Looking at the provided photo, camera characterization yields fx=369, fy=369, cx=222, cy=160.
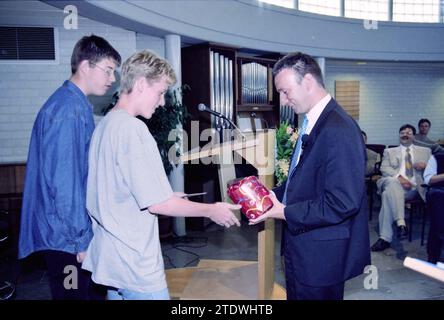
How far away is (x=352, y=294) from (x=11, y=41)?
4890mm

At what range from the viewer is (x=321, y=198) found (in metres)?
1.49

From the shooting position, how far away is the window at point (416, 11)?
28.8 feet

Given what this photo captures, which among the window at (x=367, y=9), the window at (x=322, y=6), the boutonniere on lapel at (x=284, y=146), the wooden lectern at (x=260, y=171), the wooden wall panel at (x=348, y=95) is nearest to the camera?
the wooden lectern at (x=260, y=171)

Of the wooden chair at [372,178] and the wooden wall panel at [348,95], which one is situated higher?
the wooden wall panel at [348,95]

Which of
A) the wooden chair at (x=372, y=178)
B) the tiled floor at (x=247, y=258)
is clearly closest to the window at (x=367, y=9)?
the wooden chair at (x=372, y=178)

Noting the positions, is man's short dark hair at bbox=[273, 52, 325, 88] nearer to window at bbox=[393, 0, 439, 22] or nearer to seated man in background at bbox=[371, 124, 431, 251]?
seated man in background at bbox=[371, 124, 431, 251]

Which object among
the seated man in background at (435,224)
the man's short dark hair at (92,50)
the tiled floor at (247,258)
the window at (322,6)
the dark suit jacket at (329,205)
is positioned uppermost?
the window at (322,6)

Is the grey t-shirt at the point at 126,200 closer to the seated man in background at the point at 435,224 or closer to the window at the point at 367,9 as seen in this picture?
the seated man in background at the point at 435,224

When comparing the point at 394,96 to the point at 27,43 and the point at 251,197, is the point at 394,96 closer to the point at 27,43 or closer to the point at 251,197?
the point at 27,43

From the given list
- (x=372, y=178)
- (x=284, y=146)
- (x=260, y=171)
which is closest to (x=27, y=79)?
(x=284, y=146)

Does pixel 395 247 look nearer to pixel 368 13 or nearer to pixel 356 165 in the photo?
pixel 356 165

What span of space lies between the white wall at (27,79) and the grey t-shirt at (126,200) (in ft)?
12.8

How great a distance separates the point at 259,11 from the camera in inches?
243

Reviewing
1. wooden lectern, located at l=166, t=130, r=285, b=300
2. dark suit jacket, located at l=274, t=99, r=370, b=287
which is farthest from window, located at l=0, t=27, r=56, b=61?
dark suit jacket, located at l=274, t=99, r=370, b=287
